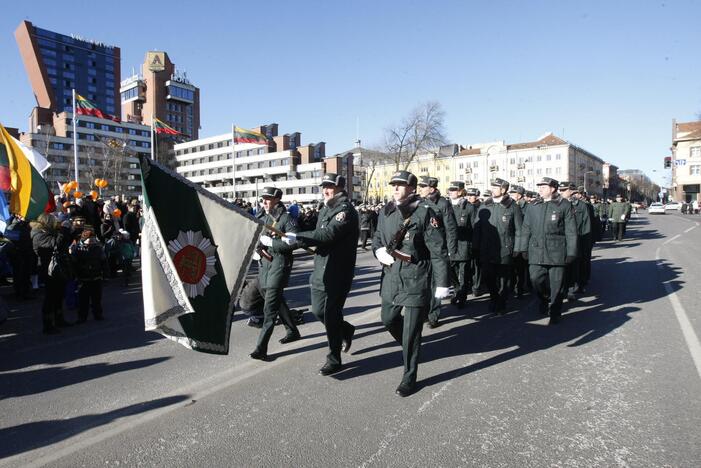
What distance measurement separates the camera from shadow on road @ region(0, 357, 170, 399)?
14.3 ft

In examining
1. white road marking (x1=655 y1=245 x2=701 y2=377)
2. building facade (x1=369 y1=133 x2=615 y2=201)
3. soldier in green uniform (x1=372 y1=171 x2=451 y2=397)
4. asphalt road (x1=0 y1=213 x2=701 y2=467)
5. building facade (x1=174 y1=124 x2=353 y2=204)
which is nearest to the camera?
asphalt road (x1=0 y1=213 x2=701 y2=467)

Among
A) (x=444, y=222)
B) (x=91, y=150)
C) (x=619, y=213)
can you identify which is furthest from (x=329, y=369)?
(x=91, y=150)

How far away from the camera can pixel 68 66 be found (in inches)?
4882

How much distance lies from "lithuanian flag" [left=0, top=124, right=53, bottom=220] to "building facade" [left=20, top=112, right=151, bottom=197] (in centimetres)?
6610

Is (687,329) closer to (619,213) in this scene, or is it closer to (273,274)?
(273,274)

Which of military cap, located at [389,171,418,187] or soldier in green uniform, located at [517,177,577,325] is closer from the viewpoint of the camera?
military cap, located at [389,171,418,187]

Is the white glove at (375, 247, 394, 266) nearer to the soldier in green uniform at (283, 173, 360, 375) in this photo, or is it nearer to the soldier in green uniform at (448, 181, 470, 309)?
the soldier in green uniform at (283, 173, 360, 375)

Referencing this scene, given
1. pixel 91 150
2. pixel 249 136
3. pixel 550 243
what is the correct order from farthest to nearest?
pixel 91 150 < pixel 249 136 < pixel 550 243

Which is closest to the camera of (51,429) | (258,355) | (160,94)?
(51,429)

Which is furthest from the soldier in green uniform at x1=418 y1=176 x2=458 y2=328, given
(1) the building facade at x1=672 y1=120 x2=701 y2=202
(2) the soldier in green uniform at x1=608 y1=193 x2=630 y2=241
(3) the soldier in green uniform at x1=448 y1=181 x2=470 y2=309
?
(1) the building facade at x1=672 y1=120 x2=701 y2=202

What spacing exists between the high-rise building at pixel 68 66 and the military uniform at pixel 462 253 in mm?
120112

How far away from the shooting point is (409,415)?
12.2 feet

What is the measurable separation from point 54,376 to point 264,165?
85.5m

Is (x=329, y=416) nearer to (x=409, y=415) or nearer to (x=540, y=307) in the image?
(x=409, y=415)
